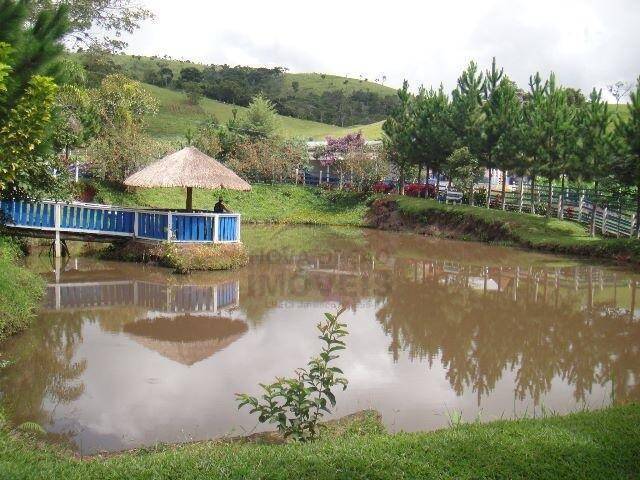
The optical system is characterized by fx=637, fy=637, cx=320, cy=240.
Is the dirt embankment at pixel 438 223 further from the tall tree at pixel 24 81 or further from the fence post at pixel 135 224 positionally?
the tall tree at pixel 24 81

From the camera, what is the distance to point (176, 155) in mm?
17766

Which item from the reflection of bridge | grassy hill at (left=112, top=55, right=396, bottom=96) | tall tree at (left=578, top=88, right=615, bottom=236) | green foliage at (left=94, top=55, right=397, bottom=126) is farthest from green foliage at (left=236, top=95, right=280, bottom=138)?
grassy hill at (left=112, top=55, right=396, bottom=96)

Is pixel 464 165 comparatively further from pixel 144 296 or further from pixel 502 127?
pixel 144 296

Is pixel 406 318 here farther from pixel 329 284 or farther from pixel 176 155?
pixel 176 155

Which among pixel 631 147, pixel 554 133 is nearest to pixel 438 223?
pixel 554 133

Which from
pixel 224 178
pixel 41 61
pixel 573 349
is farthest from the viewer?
pixel 224 178

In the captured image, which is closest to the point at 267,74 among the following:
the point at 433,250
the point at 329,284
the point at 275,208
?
the point at 275,208

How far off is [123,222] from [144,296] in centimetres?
479

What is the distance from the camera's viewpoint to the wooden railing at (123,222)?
16984 mm

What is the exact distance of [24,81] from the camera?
8.09 metres

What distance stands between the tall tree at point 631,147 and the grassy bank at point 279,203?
48.1 feet

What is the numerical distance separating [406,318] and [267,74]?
10338 cm

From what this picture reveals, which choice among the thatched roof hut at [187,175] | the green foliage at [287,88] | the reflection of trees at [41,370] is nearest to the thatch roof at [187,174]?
the thatched roof hut at [187,175]

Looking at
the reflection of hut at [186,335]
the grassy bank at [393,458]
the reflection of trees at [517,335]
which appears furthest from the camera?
the reflection of hut at [186,335]
